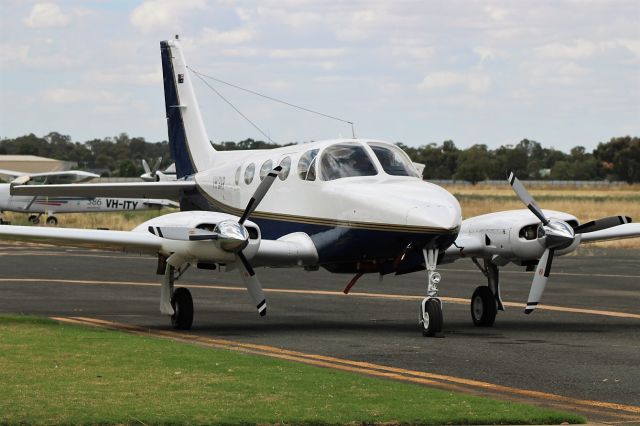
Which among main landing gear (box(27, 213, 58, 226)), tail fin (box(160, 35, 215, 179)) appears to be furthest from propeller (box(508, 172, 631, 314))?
main landing gear (box(27, 213, 58, 226))

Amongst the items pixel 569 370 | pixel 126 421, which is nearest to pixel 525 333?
pixel 569 370

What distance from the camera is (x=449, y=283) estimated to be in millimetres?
30781

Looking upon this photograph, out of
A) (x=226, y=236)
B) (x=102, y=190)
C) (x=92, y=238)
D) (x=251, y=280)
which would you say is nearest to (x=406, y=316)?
(x=251, y=280)

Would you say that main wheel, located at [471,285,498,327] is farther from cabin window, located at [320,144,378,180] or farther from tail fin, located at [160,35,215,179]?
tail fin, located at [160,35,215,179]

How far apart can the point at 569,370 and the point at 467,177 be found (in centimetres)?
14552

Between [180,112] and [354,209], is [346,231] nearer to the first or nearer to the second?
[354,209]

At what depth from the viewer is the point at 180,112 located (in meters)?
28.8

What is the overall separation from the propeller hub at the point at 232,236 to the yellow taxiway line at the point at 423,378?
4.78ft

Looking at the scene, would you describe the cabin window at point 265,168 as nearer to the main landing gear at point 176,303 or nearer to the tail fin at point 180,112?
the main landing gear at point 176,303

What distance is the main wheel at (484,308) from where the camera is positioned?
68.5 feet

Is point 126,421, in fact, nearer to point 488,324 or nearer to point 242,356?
point 242,356

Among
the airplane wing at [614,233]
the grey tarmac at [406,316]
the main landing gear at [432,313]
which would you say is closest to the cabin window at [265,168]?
the grey tarmac at [406,316]

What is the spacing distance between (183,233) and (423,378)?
6173mm

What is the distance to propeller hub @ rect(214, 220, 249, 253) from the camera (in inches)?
736
